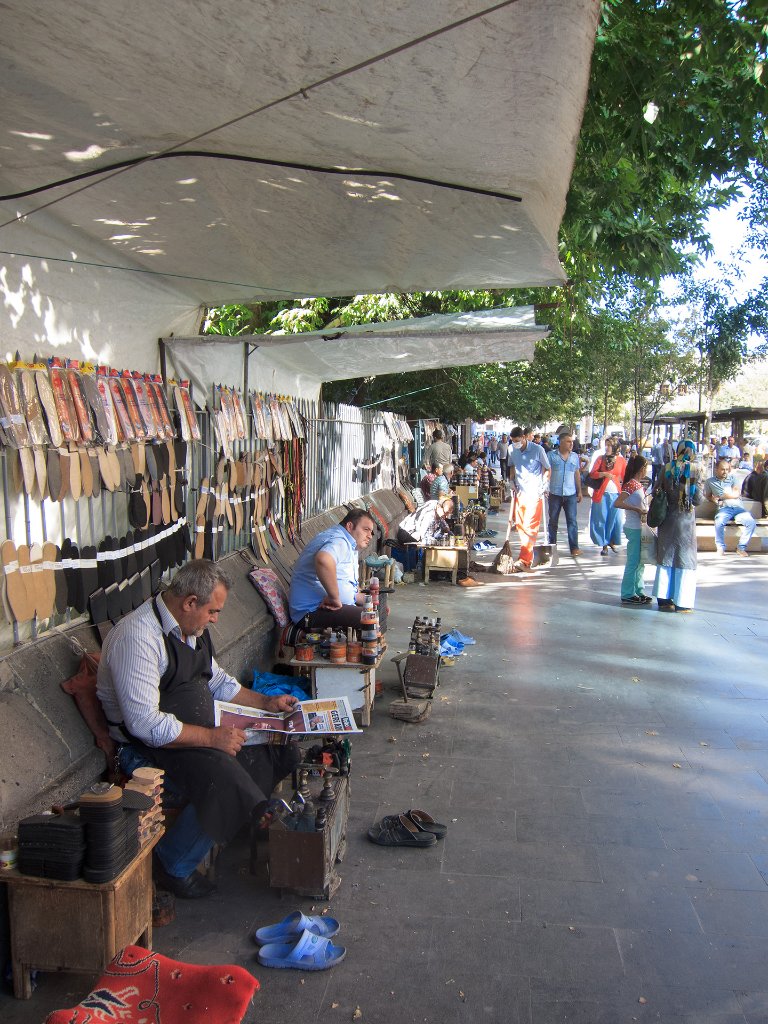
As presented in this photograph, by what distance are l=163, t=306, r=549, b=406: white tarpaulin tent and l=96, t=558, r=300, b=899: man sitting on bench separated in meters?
2.66

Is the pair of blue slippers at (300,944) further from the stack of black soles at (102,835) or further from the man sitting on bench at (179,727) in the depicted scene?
the stack of black soles at (102,835)

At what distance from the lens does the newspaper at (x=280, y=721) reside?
14.0ft

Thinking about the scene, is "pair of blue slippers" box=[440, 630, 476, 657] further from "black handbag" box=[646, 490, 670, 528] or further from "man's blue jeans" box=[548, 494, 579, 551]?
"man's blue jeans" box=[548, 494, 579, 551]

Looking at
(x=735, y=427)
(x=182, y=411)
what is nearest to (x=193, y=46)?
(x=182, y=411)

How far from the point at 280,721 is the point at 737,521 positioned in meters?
12.8

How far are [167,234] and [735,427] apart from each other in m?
28.9

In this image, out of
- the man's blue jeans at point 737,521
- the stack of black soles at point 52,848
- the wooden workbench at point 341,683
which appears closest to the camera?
the stack of black soles at point 52,848

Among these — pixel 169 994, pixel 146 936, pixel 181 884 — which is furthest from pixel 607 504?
pixel 169 994

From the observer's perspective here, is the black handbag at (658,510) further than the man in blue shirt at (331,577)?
Yes

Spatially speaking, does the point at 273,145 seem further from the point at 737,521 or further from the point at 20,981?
the point at 737,521

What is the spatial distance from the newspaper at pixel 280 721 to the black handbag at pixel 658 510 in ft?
19.2

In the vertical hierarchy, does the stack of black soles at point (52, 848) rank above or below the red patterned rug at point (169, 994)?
above

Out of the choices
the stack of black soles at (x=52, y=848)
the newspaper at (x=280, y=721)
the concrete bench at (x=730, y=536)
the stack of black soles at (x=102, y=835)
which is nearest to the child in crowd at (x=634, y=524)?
the concrete bench at (x=730, y=536)

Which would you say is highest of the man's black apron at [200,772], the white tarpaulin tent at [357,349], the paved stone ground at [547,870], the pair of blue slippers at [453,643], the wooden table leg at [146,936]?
the white tarpaulin tent at [357,349]
